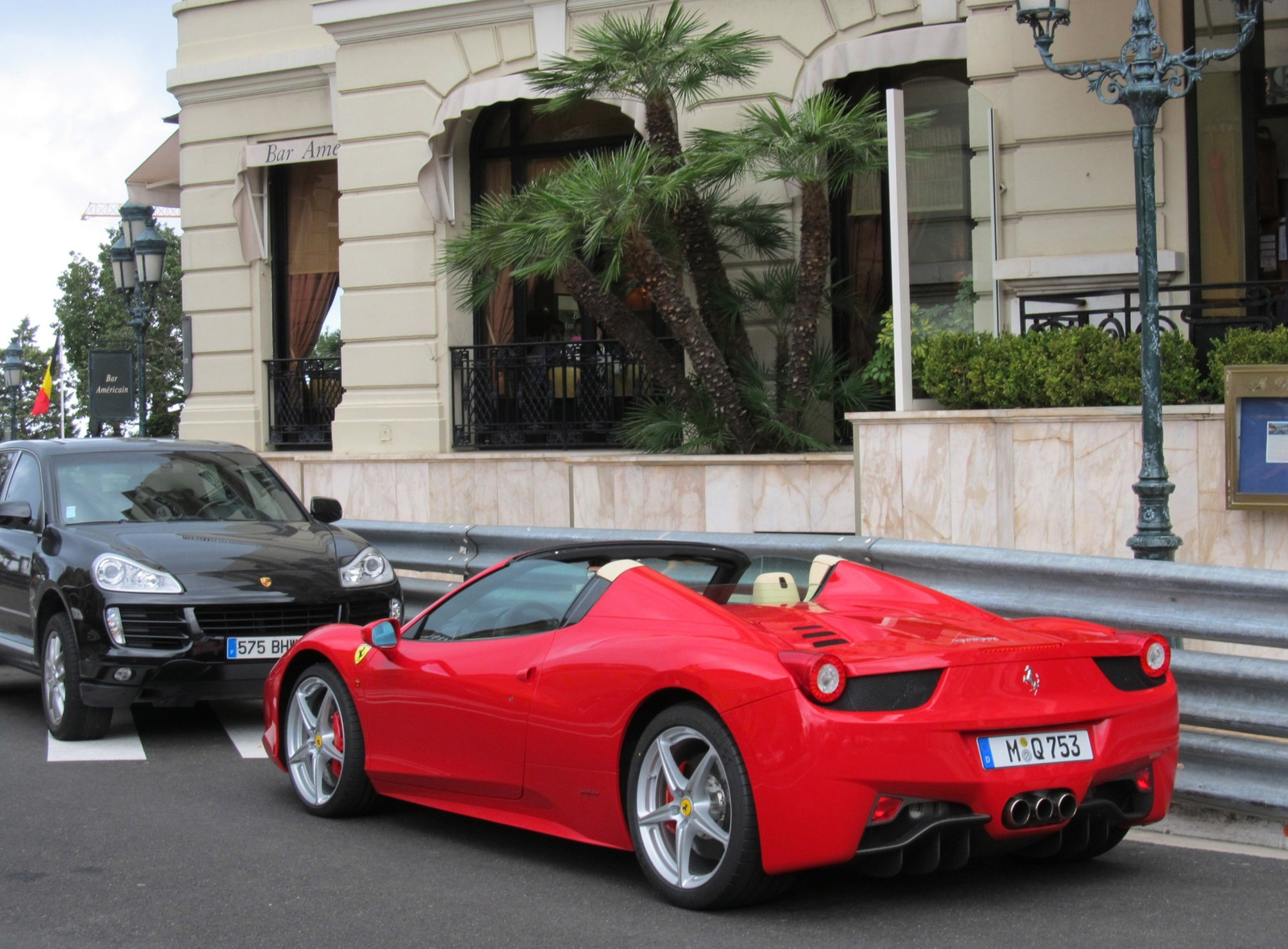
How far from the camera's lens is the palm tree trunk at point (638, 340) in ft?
46.2

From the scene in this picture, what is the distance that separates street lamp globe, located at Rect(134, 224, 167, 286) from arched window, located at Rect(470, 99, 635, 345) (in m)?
7.41

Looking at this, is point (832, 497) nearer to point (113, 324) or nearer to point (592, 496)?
point (592, 496)

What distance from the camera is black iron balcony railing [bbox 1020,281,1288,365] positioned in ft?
36.2

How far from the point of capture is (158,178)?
23000 millimetres

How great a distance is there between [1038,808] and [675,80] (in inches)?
414

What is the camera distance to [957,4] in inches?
569

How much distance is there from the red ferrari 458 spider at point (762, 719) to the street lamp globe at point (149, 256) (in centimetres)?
1831

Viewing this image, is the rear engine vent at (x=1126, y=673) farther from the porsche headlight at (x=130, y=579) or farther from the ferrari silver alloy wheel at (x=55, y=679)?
the ferrari silver alloy wheel at (x=55, y=679)

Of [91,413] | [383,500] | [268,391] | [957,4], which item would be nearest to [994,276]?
[957,4]

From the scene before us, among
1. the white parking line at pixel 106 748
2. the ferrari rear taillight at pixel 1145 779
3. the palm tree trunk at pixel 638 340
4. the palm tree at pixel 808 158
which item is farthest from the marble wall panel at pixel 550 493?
the ferrari rear taillight at pixel 1145 779

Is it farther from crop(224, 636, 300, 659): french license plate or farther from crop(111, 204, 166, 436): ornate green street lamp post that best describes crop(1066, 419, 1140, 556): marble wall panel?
crop(111, 204, 166, 436): ornate green street lamp post

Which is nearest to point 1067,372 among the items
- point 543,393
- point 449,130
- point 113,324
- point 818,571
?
point 818,571

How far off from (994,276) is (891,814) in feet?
28.8

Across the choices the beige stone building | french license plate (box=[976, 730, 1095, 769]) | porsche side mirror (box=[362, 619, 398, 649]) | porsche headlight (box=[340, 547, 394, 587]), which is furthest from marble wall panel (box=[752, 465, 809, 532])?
french license plate (box=[976, 730, 1095, 769])
